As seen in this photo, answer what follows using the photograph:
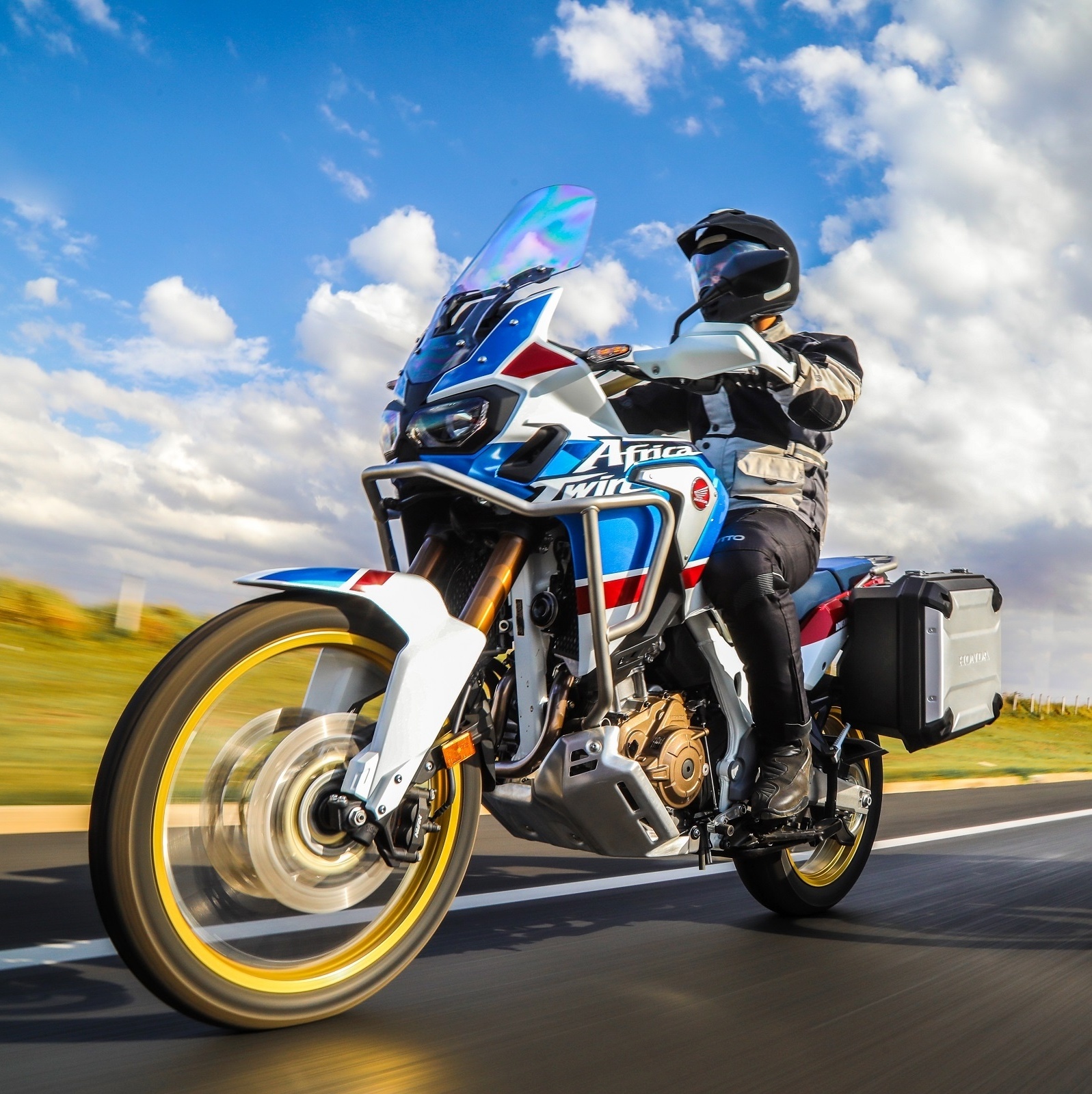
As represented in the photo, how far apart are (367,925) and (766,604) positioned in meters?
1.40

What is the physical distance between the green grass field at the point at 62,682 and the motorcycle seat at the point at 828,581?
3.71m

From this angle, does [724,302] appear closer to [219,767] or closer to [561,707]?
[561,707]

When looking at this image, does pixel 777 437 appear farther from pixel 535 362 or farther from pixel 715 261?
pixel 535 362

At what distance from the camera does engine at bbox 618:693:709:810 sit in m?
2.87

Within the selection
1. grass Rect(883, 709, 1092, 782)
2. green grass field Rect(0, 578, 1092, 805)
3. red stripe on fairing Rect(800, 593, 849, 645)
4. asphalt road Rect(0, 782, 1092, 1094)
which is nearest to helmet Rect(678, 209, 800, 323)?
red stripe on fairing Rect(800, 593, 849, 645)

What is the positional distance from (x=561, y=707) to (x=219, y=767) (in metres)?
0.88

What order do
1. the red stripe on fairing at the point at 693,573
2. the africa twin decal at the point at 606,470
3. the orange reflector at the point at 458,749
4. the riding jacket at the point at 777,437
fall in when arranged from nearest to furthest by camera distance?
1. the orange reflector at the point at 458,749
2. the africa twin decal at the point at 606,470
3. the red stripe on fairing at the point at 693,573
4. the riding jacket at the point at 777,437

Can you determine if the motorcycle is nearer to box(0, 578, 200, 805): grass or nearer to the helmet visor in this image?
the helmet visor

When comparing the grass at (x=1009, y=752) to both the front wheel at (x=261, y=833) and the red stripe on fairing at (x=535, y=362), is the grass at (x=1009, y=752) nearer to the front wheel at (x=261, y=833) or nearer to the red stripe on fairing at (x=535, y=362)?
the red stripe on fairing at (x=535, y=362)

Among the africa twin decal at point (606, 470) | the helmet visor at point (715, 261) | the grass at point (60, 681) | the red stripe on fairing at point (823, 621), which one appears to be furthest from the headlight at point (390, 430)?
the grass at point (60, 681)

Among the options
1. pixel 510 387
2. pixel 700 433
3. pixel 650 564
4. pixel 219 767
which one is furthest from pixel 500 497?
pixel 700 433

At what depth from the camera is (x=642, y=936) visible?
11.2ft

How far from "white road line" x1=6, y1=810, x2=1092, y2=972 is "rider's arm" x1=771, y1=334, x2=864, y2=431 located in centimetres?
178

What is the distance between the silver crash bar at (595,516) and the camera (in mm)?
2615
